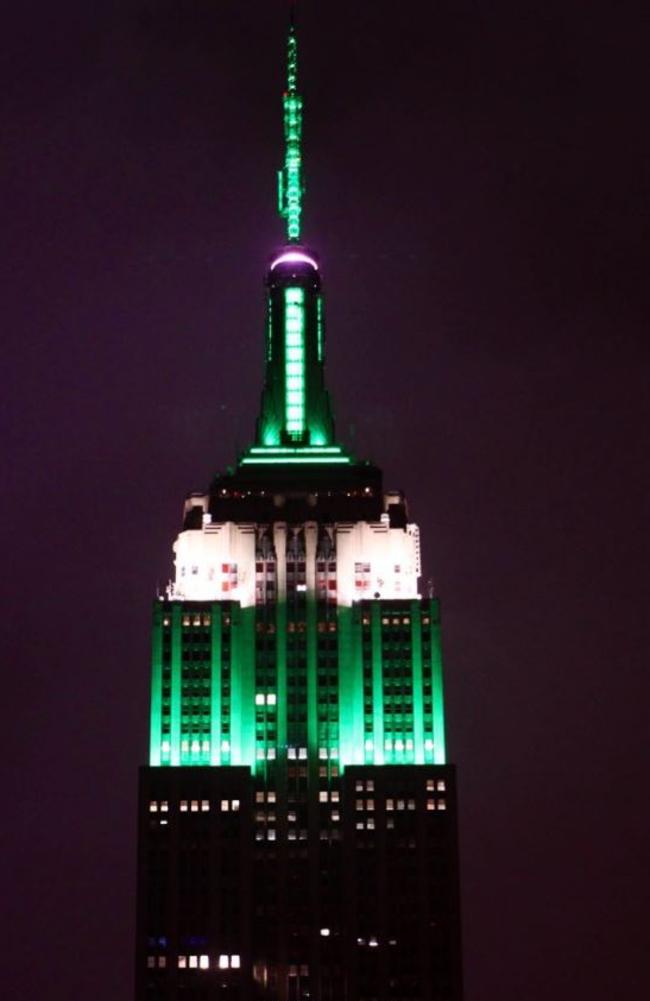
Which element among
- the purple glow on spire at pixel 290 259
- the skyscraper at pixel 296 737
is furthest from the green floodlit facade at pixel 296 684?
the purple glow on spire at pixel 290 259

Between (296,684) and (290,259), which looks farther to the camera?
(290,259)

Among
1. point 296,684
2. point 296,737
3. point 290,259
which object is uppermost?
point 290,259

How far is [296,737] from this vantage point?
17312 centimetres

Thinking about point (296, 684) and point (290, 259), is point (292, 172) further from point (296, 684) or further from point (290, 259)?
point (296, 684)

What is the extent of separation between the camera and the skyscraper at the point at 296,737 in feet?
535

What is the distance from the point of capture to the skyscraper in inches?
6417

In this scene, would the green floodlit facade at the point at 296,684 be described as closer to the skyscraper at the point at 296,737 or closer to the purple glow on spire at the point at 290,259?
the skyscraper at the point at 296,737

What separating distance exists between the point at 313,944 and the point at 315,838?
9.76 m

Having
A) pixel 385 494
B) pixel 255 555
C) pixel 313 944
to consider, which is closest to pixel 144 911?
pixel 313 944

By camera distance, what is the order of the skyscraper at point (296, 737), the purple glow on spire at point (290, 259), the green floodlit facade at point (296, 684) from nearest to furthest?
the skyscraper at point (296, 737)
the green floodlit facade at point (296, 684)
the purple glow on spire at point (290, 259)

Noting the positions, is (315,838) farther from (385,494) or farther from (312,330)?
(312,330)

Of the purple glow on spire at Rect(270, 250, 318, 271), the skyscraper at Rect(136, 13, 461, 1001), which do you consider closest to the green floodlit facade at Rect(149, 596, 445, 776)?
the skyscraper at Rect(136, 13, 461, 1001)

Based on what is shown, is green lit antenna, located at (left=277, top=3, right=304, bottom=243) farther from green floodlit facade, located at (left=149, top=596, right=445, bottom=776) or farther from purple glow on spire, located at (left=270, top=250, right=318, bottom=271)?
green floodlit facade, located at (left=149, top=596, right=445, bottom=776)

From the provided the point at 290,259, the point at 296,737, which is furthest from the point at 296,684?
the point at 290,259
